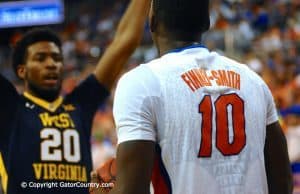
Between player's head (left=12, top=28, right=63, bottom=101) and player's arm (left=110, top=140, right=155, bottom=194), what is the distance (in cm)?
186

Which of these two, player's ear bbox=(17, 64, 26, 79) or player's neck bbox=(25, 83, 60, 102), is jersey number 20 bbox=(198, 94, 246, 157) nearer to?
player's neck bbox=(25, 83, 60, 102)

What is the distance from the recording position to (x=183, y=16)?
2.26 metres

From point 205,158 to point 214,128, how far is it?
0.33ft

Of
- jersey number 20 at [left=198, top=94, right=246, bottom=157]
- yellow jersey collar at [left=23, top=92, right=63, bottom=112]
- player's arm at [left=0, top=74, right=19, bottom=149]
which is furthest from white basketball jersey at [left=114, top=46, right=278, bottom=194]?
yellow jersey collar at [left=23, top=92, right=63, bottom=112]

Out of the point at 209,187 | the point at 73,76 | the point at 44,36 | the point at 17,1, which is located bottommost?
the point at 209,187

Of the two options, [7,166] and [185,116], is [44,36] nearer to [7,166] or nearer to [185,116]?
[7,166]

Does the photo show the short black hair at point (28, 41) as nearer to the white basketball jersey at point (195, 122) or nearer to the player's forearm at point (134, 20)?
the player's forearm at point (134, 20)

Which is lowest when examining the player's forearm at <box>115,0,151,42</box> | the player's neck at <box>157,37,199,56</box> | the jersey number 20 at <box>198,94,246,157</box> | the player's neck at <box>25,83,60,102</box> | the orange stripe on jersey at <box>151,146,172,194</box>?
the orange stripe on jersey at <box>151,146,172,194</box>

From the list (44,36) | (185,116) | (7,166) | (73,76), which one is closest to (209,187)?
(185,116)

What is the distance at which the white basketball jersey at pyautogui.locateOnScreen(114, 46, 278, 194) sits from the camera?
2143 millimetres

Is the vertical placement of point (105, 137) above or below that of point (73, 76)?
below

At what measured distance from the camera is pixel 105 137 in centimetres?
994

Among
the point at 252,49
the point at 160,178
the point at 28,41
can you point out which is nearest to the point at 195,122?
the point at 160,178

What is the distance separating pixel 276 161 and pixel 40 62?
1959 mm
